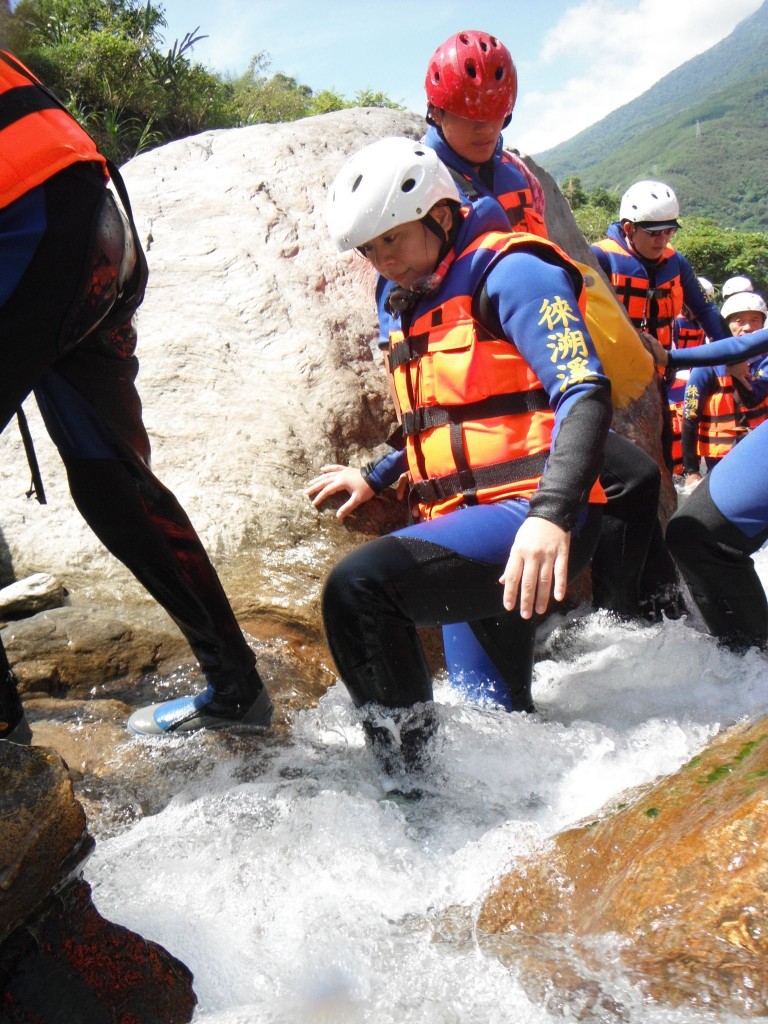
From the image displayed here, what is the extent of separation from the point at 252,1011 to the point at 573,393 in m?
1.66

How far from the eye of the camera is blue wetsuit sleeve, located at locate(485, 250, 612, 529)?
7.83ft

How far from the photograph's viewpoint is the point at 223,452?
4.06 metres

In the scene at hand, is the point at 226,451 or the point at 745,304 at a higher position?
the point at 226,451

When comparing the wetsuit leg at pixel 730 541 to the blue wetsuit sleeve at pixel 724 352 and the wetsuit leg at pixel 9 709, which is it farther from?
the wetsuit leg at pixel 9 709

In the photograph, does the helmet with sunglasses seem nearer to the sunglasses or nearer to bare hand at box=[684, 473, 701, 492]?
bare hand at box=[684, 473, 701, 492]

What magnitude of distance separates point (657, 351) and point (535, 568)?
6.08 ft

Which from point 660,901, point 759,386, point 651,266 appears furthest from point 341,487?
point 759,386

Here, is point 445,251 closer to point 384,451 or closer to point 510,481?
point 510,481

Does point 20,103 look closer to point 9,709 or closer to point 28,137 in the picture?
point 28,137

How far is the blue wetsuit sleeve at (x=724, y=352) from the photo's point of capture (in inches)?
139

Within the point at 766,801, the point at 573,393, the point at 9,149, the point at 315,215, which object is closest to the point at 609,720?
the point at 573,393

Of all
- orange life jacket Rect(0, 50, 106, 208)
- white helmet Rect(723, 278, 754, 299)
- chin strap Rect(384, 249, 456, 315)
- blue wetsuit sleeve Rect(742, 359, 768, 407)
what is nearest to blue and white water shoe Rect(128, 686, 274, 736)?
chin strap Rect(384, 249, 456, 315)

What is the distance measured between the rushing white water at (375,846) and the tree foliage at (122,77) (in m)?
18.4

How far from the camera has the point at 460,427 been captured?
109 inches
